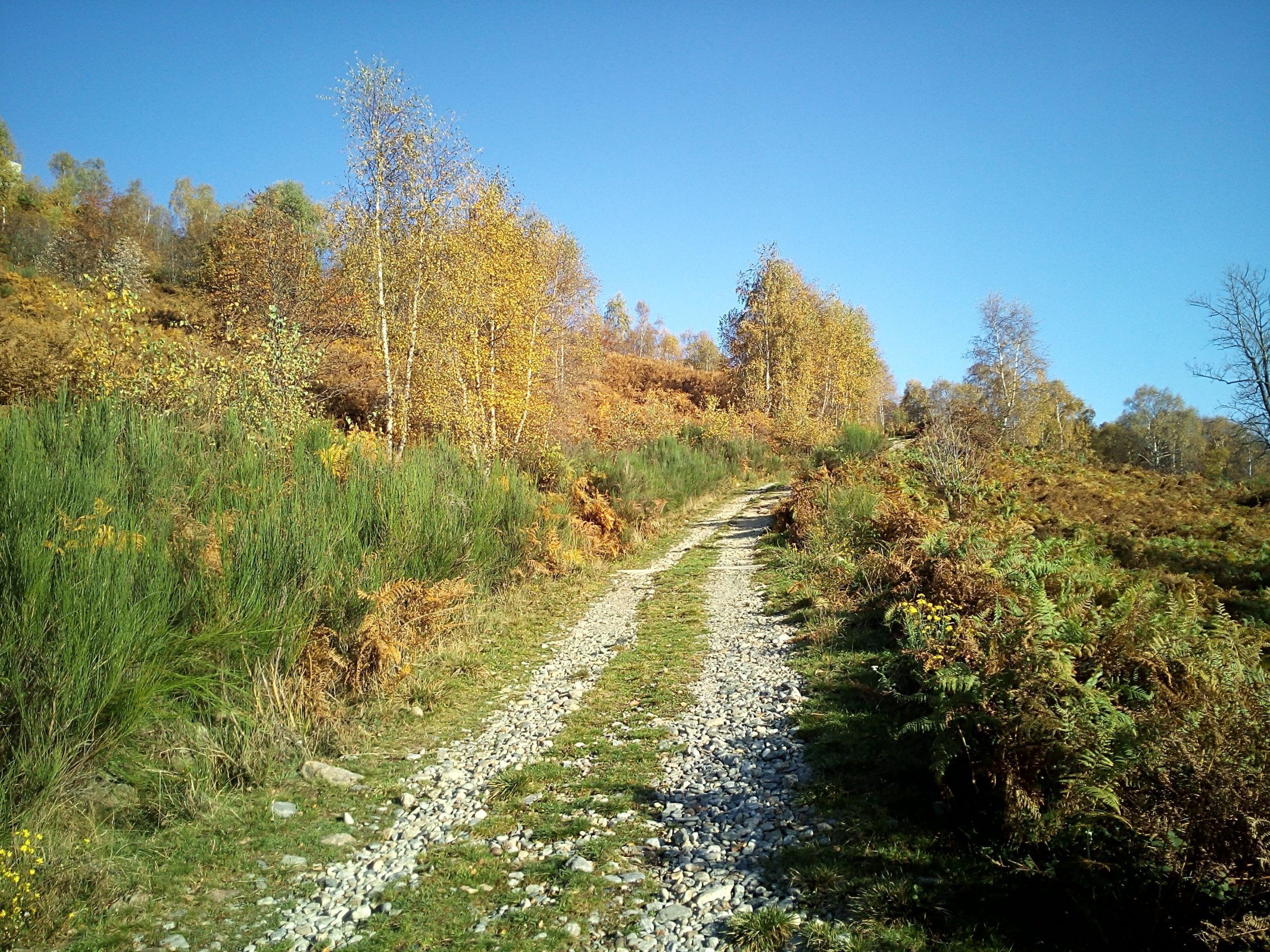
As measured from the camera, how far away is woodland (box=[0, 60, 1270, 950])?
3.16m

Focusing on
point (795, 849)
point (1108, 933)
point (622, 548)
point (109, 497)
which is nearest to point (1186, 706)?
point (1108, 933)

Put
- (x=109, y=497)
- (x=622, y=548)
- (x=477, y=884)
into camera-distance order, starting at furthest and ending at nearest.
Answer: (x=622, y=548), (x=109, y=497), (x=477, y=884)

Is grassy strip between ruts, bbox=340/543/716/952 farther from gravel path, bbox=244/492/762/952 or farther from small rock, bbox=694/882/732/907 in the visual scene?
small rock, bbox=694/882/732/907

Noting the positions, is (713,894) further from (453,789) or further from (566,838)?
(453,789)

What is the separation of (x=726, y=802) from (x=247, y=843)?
120 inches

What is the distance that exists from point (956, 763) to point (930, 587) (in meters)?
3.34

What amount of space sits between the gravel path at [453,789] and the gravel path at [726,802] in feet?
4.19

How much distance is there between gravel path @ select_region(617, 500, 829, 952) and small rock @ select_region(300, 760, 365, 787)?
2375 millimetres

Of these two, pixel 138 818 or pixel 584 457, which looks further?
pixel 584 457

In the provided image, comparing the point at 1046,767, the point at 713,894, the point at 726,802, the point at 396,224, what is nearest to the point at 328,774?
the point at 726,802

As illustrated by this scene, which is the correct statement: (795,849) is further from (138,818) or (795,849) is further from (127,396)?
(127,396)

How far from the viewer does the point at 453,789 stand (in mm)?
5199

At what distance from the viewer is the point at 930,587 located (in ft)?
23.4

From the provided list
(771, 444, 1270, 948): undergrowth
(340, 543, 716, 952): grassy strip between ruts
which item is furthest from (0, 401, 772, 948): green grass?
(771, 444, 1270, 948): undergrowth
